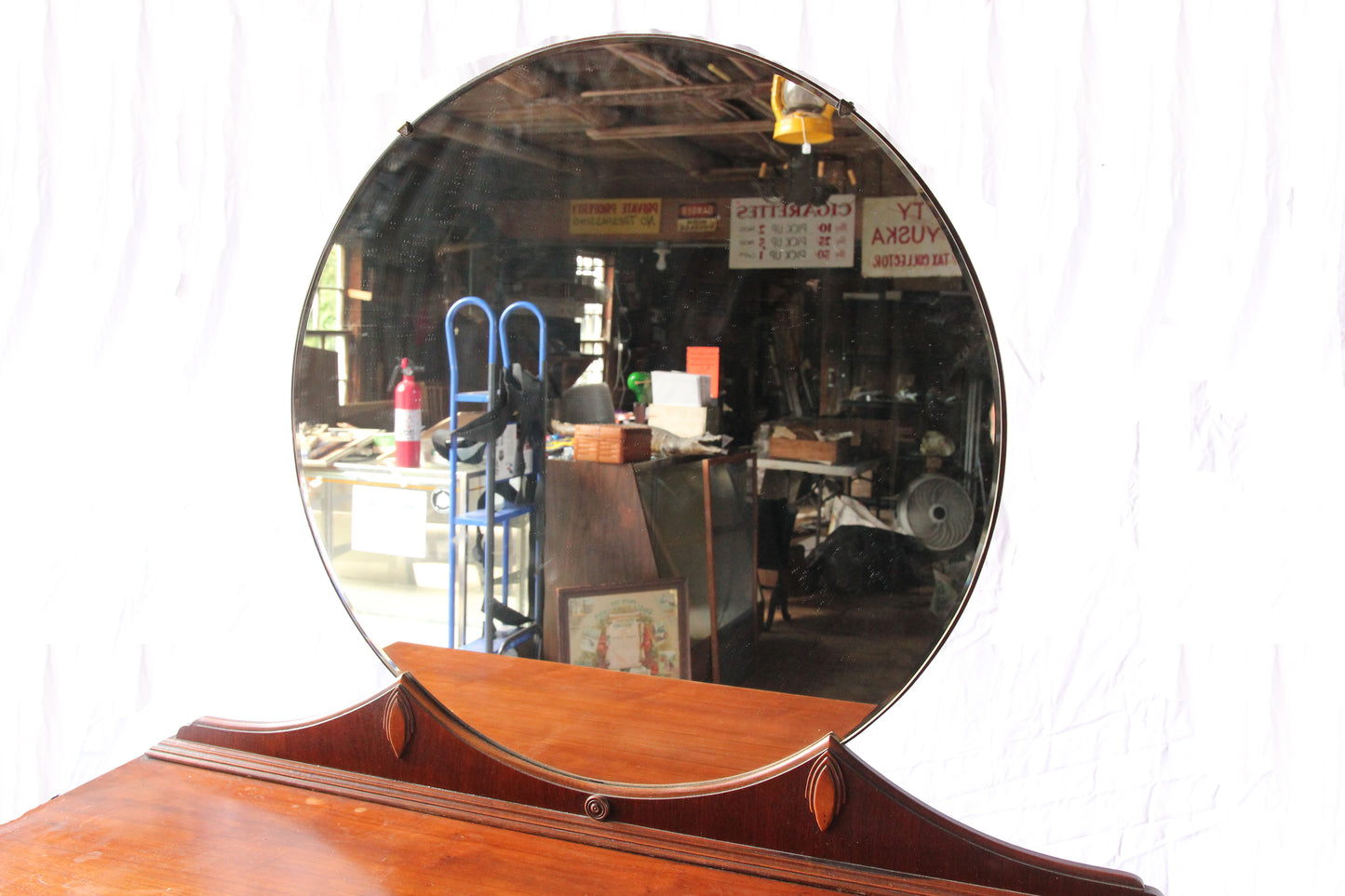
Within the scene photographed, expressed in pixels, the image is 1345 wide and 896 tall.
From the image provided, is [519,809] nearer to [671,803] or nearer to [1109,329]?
[671,803]

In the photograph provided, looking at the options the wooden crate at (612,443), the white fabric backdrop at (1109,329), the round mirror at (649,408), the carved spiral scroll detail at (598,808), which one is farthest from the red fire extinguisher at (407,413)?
the carved spiral scroll detail at (598,808)

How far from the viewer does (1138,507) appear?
3.23 feet

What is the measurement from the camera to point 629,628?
0.99 metres

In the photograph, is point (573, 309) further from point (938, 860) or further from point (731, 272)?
point (938, 860)

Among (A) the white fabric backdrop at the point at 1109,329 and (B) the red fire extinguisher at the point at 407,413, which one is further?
(B) the red fire extinguisher at the point at 407,413

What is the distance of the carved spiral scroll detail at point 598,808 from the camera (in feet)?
2.89

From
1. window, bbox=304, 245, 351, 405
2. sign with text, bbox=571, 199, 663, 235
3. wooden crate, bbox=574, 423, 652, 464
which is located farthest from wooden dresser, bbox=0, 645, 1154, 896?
sign with text, bbox=571, 199, 663, 235

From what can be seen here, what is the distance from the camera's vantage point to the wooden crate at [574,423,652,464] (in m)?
0.97

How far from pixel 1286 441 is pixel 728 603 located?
0.55m

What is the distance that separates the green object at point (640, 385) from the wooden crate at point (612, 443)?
0.09 ft

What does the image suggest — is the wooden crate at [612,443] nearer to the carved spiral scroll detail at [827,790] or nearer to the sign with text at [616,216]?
the sign with text at [616,216]

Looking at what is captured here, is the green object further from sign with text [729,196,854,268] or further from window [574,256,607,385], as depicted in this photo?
sign with text [729,196,854,268]

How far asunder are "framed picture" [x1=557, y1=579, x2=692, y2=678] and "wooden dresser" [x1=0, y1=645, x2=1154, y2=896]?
2 centimetres

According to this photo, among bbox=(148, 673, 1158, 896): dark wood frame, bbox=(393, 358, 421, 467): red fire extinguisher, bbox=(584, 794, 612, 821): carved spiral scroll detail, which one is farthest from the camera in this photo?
bbox=(393, 358, 421, 467): red fire extinguisher
